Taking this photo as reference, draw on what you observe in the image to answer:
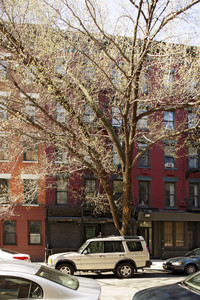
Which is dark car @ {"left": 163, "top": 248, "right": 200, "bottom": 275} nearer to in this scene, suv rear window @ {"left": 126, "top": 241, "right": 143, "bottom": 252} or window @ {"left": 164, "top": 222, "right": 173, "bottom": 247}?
suv rear window @ {"left": 126, "top": 241, "right": 143, "bottom": 252}

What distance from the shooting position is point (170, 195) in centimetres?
2606

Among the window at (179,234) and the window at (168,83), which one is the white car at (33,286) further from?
the window at (179,234)

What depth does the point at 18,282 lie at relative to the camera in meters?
4.64

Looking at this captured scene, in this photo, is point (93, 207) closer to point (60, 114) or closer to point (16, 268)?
point (60, 114)

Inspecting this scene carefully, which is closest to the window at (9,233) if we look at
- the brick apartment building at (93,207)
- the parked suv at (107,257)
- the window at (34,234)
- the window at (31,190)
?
the brick apartment building at (93,207)

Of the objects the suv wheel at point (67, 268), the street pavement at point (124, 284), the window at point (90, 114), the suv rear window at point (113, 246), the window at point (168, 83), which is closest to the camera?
the street pavement at point (124, 284)

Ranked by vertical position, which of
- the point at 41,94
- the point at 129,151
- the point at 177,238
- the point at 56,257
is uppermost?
the point at 41,94

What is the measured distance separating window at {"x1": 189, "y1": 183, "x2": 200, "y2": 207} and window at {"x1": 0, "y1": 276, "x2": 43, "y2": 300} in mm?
22926

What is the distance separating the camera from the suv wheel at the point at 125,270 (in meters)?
13.8

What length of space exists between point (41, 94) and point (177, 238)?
16478 mm

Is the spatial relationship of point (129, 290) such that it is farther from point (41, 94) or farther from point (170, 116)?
point (170, 116)

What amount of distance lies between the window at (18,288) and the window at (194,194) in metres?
22.9

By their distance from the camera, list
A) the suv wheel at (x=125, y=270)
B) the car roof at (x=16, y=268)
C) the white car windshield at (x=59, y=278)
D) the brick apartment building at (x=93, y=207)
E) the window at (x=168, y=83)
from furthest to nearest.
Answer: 1. the brick apartment building at (x=93, y=207)
2. the suv wheel at (x=125, y=270)
3. the window at (x=168, y=83)
4. the white car windshield at (x=59, y=278)
5. the car roof at (x=16, y=268)

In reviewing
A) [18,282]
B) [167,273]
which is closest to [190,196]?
[167,273]
